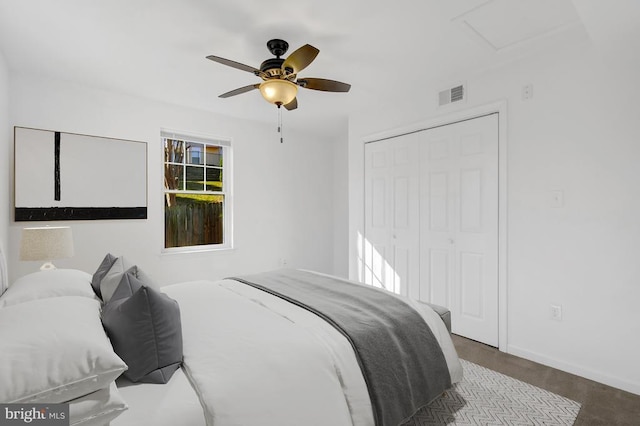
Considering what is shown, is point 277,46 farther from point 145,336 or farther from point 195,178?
point 195,178

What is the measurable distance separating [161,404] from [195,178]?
341cm

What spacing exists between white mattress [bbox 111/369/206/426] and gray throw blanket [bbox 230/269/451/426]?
760 millimetres

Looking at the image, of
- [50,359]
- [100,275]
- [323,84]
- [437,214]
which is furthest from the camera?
[437,214]

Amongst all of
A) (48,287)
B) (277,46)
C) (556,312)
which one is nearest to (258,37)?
(277,46)

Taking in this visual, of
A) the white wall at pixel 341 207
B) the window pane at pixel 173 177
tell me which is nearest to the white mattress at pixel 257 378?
the window pane at pixel 173 177

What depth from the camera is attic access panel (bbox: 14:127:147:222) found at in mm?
2977

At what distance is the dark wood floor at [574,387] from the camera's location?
1.95 m

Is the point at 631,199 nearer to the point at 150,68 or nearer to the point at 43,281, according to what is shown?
the point at 43,281

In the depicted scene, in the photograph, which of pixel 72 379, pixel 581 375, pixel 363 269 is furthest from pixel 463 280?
pixel 72 379

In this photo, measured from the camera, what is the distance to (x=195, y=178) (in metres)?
4.15

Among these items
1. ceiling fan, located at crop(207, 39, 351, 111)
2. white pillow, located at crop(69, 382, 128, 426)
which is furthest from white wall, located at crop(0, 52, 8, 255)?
white pillow, located at crop(69, 382, 128, 426)

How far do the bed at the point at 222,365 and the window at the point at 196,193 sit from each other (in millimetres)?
2033

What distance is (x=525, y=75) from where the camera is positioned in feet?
8.98

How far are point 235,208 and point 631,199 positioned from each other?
3.94 metres
